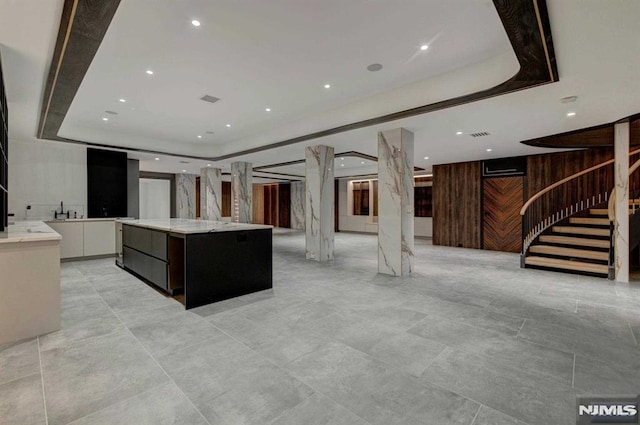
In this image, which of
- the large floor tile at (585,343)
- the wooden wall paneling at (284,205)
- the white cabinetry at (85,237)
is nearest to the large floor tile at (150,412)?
the large floor tile at (585,343)

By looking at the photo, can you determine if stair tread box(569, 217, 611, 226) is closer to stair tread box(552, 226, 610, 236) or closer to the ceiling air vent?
stair tread box(552, 226, 610, 236)

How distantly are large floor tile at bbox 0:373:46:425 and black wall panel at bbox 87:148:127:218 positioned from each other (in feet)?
22.5

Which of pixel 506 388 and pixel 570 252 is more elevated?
pixel 570 252

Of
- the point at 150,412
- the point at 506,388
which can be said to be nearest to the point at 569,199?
the point at 506,388

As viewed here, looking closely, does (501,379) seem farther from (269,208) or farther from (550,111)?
(269,208)

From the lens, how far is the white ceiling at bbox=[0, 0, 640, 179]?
278 cm

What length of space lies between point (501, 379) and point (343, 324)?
1.52m

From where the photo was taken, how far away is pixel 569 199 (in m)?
7.88

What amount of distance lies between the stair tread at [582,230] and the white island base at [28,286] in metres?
9.27

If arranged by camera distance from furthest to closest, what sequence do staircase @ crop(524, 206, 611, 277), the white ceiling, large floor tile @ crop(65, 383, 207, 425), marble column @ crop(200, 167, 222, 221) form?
1. marble column @ crop(200, 167, 222, 221)
2. staircase @ crop(524, 206, 611, 277)
3. the white ceiling
4. large floor tile @ crop(65, 383, 207, 425)

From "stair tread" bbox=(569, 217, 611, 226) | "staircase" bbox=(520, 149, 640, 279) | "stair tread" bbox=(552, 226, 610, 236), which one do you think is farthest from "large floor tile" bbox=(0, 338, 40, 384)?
"stair tread" bbox=(569, 217, 611, 226)

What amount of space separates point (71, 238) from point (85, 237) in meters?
0.26

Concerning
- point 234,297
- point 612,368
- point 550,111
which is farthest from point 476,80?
point 234,297

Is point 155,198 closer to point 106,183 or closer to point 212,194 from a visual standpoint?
point 212,194
